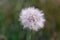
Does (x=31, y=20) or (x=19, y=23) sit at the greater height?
(x=19, y=23)

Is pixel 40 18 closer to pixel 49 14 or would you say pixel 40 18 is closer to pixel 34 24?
pixel 34 24

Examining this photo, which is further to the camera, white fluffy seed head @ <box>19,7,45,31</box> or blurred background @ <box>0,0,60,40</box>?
blurred background @ <box>0,0,60,40</box>

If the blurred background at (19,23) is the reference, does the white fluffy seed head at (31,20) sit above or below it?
below

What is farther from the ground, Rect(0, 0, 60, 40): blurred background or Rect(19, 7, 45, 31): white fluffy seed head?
Rect(0, 0, 60, 40): blurred background

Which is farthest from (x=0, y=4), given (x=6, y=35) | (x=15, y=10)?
(x=6, y=35)

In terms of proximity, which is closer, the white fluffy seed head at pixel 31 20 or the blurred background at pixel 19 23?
the white fluffy seed head at pixel 31 20

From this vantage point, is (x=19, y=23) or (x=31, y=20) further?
(x=19, y=23)

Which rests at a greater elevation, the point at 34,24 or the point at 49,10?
the point at 49,10

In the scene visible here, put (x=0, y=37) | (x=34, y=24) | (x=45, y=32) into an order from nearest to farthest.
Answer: (x=34, y=24) < (x=0, y=37) < (x=45, y=32)
